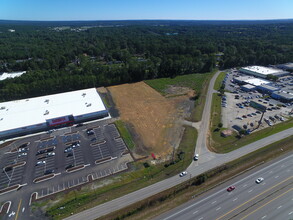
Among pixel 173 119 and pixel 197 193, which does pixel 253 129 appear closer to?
pixel 173 119

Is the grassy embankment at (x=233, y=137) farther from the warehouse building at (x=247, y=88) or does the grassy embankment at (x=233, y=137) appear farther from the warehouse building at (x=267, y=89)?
the warehouse building at (x=247, y=88)

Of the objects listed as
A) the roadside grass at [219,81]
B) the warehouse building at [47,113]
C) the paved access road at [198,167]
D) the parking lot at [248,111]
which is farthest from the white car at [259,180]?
the roadside grass at [219,81]

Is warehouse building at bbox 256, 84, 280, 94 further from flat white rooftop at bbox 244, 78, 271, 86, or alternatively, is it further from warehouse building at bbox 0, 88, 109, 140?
warehouse building at bbox 0, 88, 109, 140

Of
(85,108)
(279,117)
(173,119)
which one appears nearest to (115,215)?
(173,119)

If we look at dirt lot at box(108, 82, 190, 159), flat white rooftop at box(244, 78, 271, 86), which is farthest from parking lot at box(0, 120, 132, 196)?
Answer: flat white rooftop at box(244, 78, 271, 86)

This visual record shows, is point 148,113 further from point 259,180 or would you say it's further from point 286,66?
point 286,66
